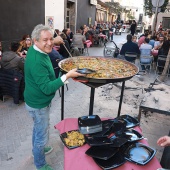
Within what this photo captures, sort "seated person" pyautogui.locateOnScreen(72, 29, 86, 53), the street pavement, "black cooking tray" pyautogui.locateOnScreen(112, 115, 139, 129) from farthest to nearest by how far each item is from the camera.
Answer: "seated person" pyautogui.locateOnScreen(72, 29, 86, 53) → the street pavement → "black cooking tray" pyautogui.locateOnScreen(112, 115, 139, 129)

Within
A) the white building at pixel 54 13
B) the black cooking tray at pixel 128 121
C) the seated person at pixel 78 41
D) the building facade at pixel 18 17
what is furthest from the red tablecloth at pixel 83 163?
the white building at pixel 54 13

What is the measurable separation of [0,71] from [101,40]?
10.8 meters

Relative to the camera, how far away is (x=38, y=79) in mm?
1929

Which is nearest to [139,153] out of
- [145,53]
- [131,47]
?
[131,47]

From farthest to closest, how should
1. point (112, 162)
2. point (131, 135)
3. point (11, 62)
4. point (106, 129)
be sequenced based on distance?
point (11, 62), point (106, 129), point (131, 135), point (112, 162)

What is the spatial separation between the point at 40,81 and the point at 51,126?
1891mm

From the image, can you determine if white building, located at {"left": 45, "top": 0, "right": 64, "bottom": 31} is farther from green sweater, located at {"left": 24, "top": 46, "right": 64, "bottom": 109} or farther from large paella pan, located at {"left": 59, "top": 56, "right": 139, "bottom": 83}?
green sweater, located at {"left": 24, "top": 46, "right": 64, "bottom": 109}

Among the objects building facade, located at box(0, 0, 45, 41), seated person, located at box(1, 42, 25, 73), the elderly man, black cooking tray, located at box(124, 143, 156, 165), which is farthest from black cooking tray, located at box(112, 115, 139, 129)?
building facade, located at box(0, 0, 45, 41)

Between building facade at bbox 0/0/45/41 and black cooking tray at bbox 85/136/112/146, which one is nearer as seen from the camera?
black cooking tray at bbox 85/136/112/146

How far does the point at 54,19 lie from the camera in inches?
412

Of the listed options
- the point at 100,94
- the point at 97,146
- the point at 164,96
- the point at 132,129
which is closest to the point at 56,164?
the point at 97,146

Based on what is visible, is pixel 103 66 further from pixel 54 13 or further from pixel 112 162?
pixel 54 13

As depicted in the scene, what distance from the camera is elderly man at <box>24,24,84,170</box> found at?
192 centimetres

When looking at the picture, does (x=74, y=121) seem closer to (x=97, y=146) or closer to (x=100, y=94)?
(x=97, y=146)
